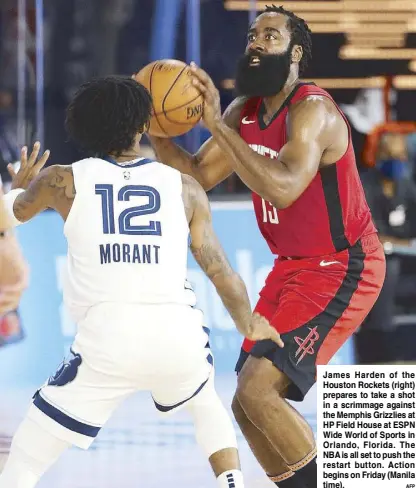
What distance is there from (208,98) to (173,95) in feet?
0.89

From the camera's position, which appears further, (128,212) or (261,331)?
(261,331)

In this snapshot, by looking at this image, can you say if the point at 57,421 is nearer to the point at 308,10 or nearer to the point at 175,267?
the point at 175,267

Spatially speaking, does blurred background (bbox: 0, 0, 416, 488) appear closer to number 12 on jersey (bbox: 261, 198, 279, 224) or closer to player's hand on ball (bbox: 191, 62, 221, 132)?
number 12 on jersey (bbox: 261, 198, 279, 224)

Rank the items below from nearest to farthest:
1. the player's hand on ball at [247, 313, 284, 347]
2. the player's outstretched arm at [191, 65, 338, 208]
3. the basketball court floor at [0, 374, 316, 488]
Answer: the player's hand on ball at [247, 313, 284, 347]
the player's outstretched arm at [191, 65, 338, 208]
the basketball court floor at [0, 374, 316, 488]

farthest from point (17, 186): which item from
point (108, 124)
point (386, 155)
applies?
point (386, 155)

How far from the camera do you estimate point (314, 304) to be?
439cm

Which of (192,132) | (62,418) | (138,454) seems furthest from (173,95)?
(192,132)

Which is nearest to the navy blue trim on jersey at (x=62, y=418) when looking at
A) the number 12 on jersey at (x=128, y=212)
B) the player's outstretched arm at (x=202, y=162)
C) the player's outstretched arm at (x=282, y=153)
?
the number 12 on jersey at (x=128, y=212)

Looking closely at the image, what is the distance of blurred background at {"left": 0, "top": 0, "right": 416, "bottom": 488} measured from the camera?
6.94 meters

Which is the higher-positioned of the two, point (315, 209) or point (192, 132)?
point (315, 209)

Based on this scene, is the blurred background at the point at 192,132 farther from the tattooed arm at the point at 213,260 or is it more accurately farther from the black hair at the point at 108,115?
the black hair at the point at 108,115

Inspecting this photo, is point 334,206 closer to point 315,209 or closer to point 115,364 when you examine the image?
point 315,209

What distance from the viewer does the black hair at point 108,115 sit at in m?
3.75

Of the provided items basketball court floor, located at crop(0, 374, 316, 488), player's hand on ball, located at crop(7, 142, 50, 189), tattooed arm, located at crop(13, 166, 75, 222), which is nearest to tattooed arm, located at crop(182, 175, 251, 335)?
tattooed arm, located at crop(13, 166, 75, 222)
